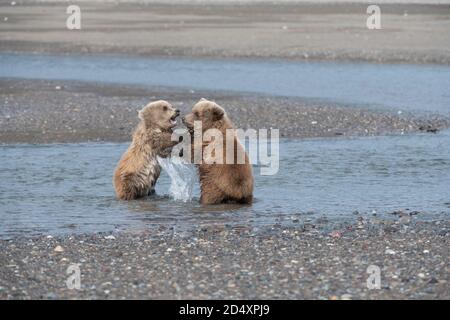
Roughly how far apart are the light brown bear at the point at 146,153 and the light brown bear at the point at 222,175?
530mm

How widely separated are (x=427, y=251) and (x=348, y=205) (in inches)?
73.5

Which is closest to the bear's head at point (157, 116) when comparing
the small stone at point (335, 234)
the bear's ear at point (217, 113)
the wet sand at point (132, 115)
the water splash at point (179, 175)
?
the water splash at point (179, 175)

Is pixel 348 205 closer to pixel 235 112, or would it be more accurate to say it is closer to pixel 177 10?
pixel 235 112

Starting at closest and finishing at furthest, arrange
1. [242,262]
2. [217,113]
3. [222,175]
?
[242,262], [222,175], [217,113]

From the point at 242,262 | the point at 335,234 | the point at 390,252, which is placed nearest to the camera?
the point at 242,262

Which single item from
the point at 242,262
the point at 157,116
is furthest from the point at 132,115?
the point at 242,262

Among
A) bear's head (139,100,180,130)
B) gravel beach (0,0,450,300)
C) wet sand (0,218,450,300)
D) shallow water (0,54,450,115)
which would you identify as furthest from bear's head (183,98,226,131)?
shallow water (0,54,450,115)

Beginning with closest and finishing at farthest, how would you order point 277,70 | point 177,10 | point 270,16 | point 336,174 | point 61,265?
1. point 61,265
2. point 336,174
3. point 277,70
4. point 270,16
5. point 177,10

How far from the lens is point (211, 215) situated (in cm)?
887

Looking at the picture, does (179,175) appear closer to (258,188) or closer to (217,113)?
(258,188)

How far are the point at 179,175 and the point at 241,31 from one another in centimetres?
1513

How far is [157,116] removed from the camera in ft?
32.2
